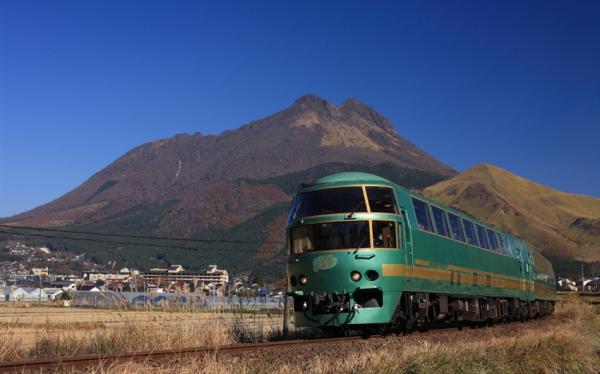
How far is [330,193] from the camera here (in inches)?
709

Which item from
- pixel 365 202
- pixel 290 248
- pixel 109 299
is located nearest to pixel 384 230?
pixel 365 202

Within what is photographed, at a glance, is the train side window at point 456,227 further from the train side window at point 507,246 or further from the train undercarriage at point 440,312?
the train side window at point 507,246

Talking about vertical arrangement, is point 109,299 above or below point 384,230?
below

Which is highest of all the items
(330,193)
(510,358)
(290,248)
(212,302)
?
(330,193)

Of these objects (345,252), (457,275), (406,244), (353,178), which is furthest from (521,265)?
(345,252)

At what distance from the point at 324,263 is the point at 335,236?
73cm

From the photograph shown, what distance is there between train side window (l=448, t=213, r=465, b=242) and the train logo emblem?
20.7 ft

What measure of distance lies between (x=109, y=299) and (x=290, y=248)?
4822mm

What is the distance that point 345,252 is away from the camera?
1688 cm

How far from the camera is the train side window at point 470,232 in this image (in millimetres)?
23609

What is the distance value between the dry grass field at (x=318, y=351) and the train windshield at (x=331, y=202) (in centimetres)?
330

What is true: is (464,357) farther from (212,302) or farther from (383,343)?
(212,302)

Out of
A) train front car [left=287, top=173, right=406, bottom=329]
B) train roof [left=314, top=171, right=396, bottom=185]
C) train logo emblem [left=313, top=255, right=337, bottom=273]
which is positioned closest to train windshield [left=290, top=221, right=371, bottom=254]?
train front car [left=287, top=173, right=406, bottom=329]

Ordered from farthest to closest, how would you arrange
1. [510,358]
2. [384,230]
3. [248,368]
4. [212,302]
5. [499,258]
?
[499,258]
[212,302]
[384,230]
[510,358]
[248,368]
